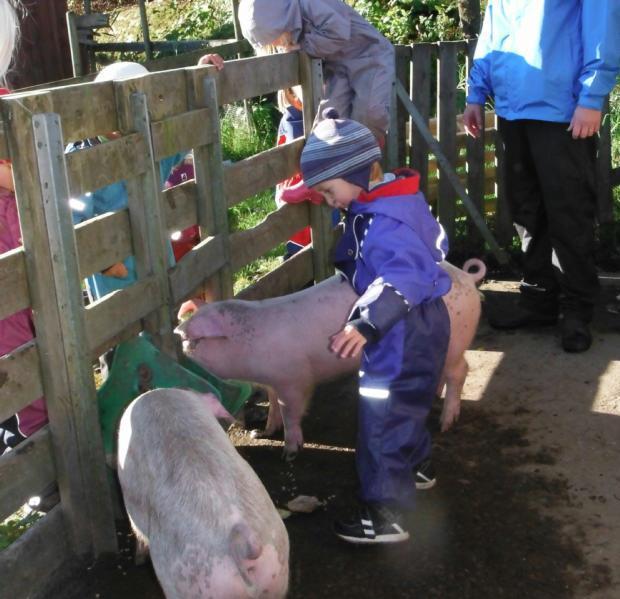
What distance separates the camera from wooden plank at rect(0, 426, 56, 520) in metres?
2.93

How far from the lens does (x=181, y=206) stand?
4023 mm

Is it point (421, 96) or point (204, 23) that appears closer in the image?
point (421, 96)

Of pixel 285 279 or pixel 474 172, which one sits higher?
pixel 474 172

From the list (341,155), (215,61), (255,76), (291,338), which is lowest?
(291,338)

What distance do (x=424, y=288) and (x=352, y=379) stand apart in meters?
1.85

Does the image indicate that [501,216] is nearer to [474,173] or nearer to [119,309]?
[474,173]

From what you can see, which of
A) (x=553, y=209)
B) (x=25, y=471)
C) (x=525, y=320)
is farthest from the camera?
(x=525, y=320)

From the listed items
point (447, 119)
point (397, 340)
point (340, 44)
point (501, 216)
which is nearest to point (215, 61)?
point (340, 44)

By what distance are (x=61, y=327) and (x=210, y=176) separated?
139 cm

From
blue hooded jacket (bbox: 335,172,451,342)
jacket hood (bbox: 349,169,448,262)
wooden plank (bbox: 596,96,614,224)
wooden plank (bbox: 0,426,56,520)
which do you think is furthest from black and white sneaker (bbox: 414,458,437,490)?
wooden plank (bbox: 596,96,614,224)

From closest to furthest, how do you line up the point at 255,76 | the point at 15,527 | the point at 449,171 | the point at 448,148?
1. the point at 15,527
2. the point at 255,76
3. the point at 449,171
4. the point at 448,148

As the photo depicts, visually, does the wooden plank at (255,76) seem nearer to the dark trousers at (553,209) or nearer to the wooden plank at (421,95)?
the dark trousers at (553,209)

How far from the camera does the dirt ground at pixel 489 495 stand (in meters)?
3.17

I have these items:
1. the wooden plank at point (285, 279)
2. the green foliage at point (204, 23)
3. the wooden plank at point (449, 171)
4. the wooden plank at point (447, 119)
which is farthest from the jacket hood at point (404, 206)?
the green foliage at point (204, 23)
